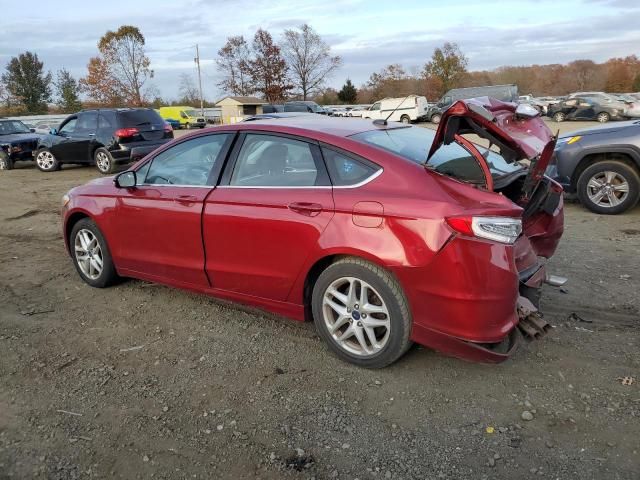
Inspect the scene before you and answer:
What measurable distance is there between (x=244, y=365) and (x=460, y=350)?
4.60 ft

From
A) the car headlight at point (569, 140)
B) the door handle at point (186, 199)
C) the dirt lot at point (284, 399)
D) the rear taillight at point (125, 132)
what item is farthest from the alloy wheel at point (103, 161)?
the car headlight at point (569, 140)

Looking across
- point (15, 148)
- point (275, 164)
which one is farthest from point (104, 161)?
point (275, 164)

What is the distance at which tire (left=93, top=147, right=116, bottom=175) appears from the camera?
1309cm

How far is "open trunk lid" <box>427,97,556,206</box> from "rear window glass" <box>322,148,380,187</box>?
1.42ft

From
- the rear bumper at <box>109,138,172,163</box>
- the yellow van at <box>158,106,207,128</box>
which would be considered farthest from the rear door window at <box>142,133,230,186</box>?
the yellow van at <box>158,106,207,128</box>

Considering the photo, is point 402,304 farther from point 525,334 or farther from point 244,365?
point 244,365

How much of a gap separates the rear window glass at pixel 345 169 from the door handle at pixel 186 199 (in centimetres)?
111

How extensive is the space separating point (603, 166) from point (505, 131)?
468 cm

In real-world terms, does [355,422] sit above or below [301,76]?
below

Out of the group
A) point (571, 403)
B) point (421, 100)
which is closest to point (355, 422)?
point (571, 403)

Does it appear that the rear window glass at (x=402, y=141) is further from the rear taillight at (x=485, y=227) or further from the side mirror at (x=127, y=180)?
the side mirror at (x=127, y=180)

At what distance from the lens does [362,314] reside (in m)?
3.30

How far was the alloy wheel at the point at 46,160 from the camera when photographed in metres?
14.4

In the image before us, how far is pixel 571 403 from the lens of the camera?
118 inches
